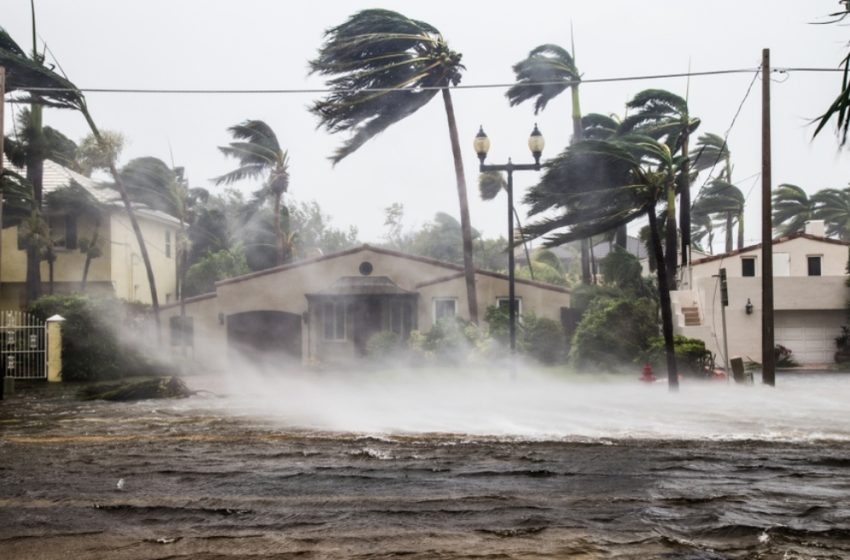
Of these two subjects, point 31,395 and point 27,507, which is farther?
point 31,395

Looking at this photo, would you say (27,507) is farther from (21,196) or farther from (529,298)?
(21,196)

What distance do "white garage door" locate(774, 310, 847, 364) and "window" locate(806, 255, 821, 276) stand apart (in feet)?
10.2

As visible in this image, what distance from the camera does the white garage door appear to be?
3094 cm

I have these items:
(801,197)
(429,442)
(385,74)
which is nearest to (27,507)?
(429,442)

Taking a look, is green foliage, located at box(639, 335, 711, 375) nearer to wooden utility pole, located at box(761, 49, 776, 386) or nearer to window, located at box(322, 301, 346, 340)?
wooden utility pole, located at box(761, 49, 776, 386)

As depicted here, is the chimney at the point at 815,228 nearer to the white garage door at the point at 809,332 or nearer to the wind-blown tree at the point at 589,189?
the white garage door at the point at 809,332

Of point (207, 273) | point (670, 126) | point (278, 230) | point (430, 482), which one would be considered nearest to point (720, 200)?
point (670, 126)

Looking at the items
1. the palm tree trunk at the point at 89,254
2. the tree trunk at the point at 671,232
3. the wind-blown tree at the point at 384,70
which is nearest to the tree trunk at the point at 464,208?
the wind-blown tree at the point at 384,70

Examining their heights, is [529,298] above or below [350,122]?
below

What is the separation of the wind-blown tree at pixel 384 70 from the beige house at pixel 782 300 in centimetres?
Answer: 791

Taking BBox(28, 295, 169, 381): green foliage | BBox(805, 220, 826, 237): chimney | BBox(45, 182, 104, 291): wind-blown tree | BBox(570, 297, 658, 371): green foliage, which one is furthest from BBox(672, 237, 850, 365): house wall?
BBox(45, 182, 104, 291): wind-blown tree

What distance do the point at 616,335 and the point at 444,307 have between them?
8.55 m

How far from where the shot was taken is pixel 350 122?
30250mm

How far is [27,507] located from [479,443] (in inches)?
218
